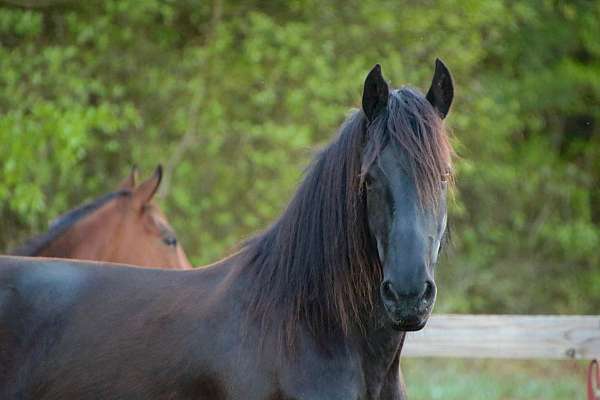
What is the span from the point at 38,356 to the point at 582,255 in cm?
1294

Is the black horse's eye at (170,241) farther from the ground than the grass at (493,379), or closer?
farther from the ground

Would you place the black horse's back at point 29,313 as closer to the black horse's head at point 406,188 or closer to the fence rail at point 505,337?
the black horse's head at point 406,188

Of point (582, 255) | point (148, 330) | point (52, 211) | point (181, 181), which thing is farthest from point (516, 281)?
point (148, 330)

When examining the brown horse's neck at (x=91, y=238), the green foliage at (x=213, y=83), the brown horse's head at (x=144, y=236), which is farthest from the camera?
the green foliage at (x=213, y=83)

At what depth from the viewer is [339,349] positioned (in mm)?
3373

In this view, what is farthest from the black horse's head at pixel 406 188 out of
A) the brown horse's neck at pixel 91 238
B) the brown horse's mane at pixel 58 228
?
the brown horse's neck at pixel 91 238

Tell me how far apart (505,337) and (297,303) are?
348 cm

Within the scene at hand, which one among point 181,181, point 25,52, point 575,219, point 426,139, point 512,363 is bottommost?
point 512,363

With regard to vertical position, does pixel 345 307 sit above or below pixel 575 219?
above

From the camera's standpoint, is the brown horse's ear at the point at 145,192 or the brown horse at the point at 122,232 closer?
the brown horse at the point at 122,232

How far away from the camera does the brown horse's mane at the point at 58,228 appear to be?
230 inches

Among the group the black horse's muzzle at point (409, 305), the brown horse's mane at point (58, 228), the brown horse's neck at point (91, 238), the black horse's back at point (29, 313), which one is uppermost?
the black horse's muzzle at point (409, 305)

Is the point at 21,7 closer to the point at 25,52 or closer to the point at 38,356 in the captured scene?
the point at 25,52

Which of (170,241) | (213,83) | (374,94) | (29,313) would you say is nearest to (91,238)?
(170,241)
